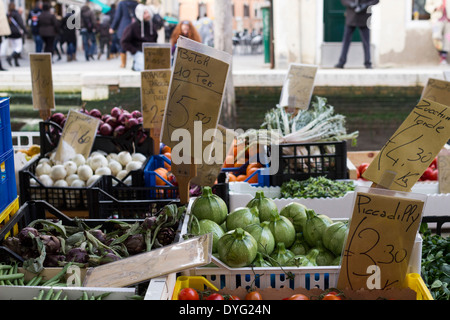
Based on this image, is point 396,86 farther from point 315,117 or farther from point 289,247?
point 289,247

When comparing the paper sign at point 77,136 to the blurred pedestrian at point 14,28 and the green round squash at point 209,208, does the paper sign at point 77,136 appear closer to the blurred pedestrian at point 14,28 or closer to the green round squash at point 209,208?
the green round squash at point 209,208

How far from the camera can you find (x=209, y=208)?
2.35m

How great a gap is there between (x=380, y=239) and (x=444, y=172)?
72.4 inches

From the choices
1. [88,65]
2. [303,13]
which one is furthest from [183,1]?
[303,13]

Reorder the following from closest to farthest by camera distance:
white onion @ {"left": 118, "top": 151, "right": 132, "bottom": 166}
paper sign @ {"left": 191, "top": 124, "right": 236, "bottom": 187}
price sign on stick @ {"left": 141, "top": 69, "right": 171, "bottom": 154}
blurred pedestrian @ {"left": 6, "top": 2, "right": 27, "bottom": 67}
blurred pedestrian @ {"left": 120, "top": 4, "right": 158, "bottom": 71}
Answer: paper sign @ {"left": 191, "top": 124, "right": 236, "bottom": 187}
price sign on stick @ {"left": 141, "top": 69, "right": 171, "bottom": 154}
white onion @ {"left": 118, "top": 151, "right": 132, "bottom": 166}
blurred pedestrian @ {"left": 120, "top": 4, "right": 158, "bottom": 71}
blurred pedestrian @ {"left": 6, "top": 2, "right": 27, "bottom": 67}

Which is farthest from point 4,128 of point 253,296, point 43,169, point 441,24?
point 441,24

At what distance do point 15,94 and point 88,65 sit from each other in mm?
4085

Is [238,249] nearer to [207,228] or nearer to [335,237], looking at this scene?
[207,228]

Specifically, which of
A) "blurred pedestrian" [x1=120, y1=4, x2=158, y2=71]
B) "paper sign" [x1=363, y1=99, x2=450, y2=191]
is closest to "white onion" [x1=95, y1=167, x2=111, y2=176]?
"paper sign" [x1=363, y1=99, x2=450, y2=191]

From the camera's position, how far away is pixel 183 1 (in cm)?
2316

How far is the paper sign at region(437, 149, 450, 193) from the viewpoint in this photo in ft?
11.1

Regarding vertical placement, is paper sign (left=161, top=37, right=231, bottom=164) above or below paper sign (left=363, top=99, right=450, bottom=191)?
above

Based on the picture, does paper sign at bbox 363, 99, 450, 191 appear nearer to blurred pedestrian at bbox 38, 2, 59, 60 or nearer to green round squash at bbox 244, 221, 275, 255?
green round squash at bbox 244, 221, 275, 255

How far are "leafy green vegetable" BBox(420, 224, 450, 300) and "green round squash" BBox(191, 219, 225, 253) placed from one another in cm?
80
